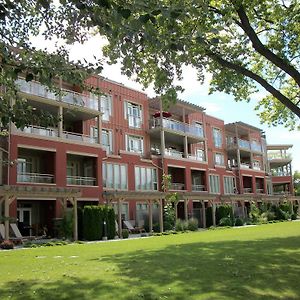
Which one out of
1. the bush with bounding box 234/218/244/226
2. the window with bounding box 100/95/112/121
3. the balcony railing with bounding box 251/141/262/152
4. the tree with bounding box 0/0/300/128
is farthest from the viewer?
the balcony railing with bounding box 251/141/262/152

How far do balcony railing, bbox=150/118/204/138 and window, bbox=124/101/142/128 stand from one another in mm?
1551

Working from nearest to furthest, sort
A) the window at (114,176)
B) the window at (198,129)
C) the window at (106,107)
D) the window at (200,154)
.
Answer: the window at (114,176)
the window at (106,107)
the window at (198,129)
the window at (200,154)

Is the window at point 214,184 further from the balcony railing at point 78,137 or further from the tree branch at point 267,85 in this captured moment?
the tree branch at point 267,85

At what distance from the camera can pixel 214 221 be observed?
37125 millimetres

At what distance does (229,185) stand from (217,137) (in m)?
5.49

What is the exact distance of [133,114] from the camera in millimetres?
36156

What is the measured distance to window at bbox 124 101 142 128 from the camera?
35.6 meters

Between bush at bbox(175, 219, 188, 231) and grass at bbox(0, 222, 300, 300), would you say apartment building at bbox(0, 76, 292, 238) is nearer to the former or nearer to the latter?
bush at bbox(175, 219, 188, 231)

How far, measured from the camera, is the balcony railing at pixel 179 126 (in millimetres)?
37375

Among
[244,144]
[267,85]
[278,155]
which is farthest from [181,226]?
[278,155]

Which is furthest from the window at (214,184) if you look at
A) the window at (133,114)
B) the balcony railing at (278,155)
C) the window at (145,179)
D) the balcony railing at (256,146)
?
the balcony railing at (278,155)

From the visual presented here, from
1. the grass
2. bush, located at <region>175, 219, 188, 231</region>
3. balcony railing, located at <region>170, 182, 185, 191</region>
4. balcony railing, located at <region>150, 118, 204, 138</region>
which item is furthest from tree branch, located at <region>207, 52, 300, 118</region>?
balcony railing, located at <region>170, 182, 185, 191</region>

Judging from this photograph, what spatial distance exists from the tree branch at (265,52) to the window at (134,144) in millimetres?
21526

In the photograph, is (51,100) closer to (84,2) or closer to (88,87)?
(88,87)
